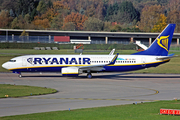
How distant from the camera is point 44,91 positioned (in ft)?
102

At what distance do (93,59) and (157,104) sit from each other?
881 inches

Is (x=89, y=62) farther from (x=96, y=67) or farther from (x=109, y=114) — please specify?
(x=109, y=114)

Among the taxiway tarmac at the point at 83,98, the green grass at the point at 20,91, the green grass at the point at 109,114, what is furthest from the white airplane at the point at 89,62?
the green grass at the point at 109,114

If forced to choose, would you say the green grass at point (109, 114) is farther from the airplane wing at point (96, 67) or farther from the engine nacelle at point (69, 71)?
the airplane wing at point (96, 67)

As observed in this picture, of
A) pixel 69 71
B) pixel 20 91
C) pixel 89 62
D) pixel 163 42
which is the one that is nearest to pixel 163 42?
pixel 163 42

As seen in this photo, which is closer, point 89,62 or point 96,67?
point 96,67

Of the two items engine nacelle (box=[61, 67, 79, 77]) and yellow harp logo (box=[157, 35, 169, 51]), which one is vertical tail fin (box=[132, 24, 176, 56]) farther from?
engine nacelle (box=[61, 67, 79, 77])

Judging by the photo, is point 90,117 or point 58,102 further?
point 58,102

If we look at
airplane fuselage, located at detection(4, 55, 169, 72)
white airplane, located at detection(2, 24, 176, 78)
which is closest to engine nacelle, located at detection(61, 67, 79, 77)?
white airplane, located at detection(2, 24, 176, 78)

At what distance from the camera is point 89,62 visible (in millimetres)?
45312

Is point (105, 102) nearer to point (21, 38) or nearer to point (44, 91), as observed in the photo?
point (44, 91)

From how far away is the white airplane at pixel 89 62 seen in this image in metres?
44.0

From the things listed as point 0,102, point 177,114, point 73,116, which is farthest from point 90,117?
point 0,102

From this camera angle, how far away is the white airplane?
144 ft
